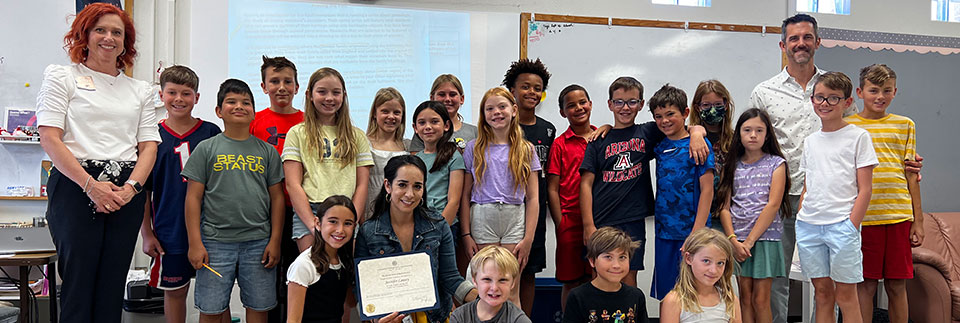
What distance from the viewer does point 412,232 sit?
2.53 metres

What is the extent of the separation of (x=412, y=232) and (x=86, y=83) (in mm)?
1388

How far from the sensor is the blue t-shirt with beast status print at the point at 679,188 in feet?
9.08

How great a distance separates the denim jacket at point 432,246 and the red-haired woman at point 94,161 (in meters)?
0.91

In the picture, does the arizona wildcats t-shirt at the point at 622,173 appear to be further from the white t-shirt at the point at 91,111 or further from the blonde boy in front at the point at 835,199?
the white t-shirt at the point at 91,111

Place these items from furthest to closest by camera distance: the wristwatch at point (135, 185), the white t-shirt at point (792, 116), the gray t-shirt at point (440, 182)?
the white t-shirt at point (792, 116)
the gray t-shirt at point (440, 182)
the wristwatch at point (135, 185)

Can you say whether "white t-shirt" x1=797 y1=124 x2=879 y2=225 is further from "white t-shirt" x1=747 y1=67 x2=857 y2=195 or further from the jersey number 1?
the jersey number 1

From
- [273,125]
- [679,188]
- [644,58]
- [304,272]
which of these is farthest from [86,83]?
[644,58]

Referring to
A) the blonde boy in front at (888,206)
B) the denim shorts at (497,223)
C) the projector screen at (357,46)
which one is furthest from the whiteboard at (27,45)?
the blonde boy in front at (888,206)

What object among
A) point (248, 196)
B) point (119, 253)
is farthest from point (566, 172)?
point (119, 253)

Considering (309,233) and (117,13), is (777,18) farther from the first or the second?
(117,13)

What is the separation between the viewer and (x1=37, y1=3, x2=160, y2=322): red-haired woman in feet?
7.18

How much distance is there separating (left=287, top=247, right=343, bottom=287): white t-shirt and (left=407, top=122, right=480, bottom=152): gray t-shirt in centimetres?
84

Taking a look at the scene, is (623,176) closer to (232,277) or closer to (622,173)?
(622,173)

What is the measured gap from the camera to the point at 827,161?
271cm
